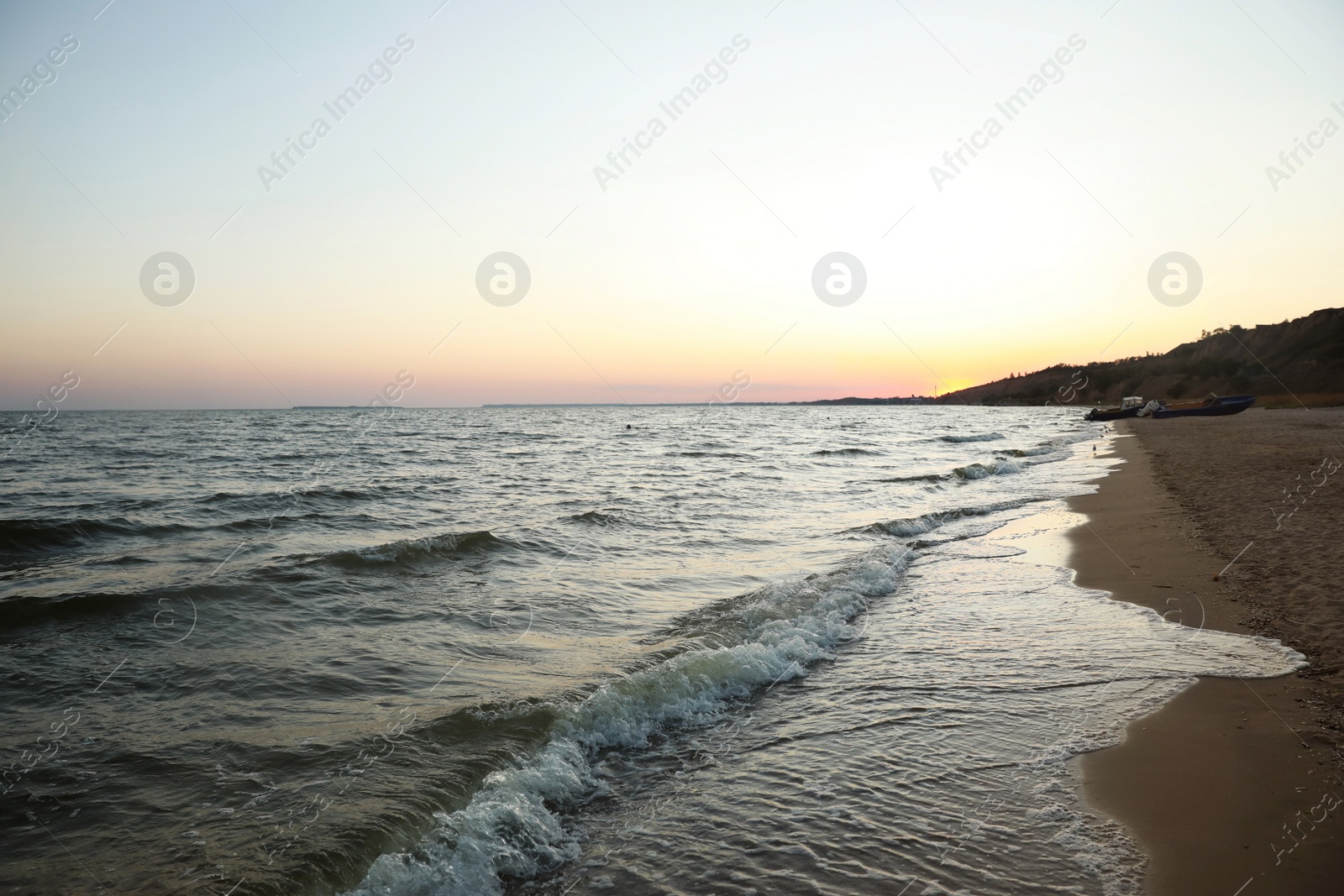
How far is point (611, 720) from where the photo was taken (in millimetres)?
6086

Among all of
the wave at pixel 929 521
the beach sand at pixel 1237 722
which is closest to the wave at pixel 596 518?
the wave at pixel 929 521

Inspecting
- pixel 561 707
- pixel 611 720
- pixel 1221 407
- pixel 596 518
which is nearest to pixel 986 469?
pixel 596 518

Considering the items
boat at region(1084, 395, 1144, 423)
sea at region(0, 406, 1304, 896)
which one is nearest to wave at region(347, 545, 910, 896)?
sea at region(0, 406, 1304, 896)

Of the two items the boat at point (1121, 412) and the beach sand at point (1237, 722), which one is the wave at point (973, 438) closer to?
the boat at point (1121, 412)

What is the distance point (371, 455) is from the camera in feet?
115

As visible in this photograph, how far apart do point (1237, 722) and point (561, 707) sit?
5.41 metres

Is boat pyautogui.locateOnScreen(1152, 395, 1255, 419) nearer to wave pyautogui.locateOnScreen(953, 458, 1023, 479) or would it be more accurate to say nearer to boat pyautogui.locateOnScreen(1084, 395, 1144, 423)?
boat pyautogui.locateOnScreen(1084, 395, 1144, 423)

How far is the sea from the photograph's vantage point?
4.09 meters

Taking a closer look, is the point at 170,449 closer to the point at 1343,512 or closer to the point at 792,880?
the point at 792,880

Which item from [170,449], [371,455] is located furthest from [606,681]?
[170,449]

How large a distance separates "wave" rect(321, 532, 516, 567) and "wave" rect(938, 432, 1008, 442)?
154ft

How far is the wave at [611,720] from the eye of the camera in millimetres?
4156

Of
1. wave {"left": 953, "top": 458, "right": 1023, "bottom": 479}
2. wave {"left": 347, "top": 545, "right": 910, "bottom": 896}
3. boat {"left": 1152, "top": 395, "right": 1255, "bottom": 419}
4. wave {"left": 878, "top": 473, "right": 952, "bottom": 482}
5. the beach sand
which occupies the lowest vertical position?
wave {"left": 347, "top": 545, "right": 910, "bottom": 896}

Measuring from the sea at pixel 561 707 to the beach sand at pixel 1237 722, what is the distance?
250mm
